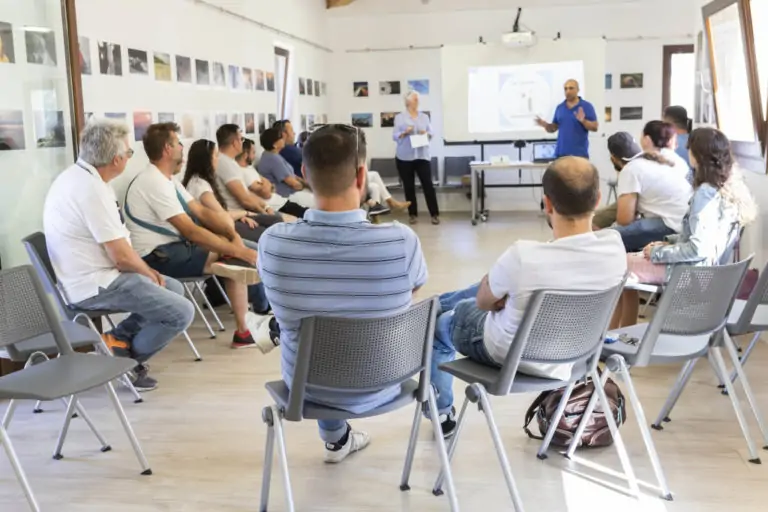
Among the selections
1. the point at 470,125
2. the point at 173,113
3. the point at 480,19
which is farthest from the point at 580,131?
the point at 173,113

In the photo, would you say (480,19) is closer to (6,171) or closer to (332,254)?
(6,171)

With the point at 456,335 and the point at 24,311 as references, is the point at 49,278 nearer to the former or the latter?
the point at 24,311

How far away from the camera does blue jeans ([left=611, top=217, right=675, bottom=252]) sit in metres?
4.71

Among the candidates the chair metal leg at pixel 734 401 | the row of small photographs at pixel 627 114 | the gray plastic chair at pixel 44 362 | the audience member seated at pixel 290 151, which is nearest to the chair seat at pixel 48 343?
the gray plastic chair at pixel 44 362

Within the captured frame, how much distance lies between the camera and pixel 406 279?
2502 millimetres

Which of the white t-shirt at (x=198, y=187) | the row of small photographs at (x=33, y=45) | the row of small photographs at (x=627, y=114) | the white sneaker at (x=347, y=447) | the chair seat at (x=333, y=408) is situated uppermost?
the row of small photographs at (x=33, y=45)

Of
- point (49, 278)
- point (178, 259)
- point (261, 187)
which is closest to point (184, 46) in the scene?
point (261, 187)

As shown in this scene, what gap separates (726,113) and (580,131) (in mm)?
2972

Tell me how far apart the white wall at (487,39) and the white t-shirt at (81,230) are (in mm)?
7944

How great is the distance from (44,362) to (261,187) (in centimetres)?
368

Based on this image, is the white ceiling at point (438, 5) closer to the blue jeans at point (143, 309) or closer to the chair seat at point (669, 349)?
the blue jeans at point (143, 309)

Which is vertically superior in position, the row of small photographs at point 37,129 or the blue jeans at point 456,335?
the row of small photographs at point 37,129

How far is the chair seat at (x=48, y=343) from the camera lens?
320 cm

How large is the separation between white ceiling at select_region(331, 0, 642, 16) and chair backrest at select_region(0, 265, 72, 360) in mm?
8852
